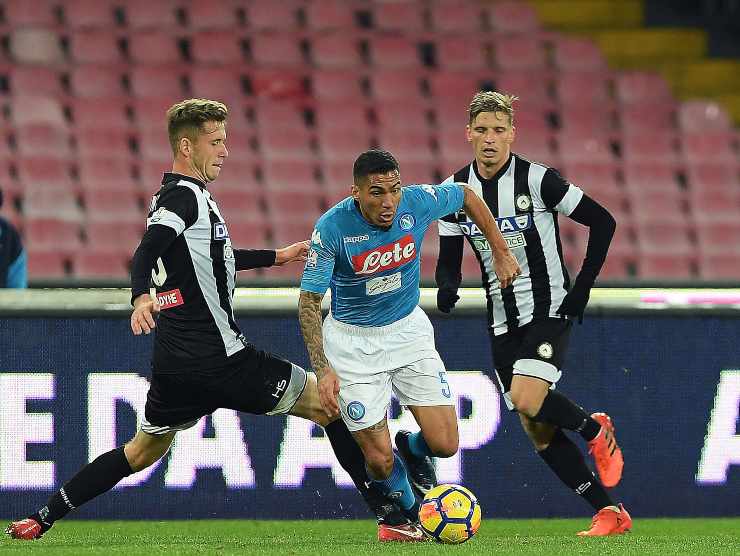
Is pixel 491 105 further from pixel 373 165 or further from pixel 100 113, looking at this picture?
pixel 100 113

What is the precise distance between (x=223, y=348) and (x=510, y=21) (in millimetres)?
8001

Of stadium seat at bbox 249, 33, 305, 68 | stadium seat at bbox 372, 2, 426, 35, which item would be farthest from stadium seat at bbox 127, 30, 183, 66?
stadium seat at bbox 372, 2, 426, 35

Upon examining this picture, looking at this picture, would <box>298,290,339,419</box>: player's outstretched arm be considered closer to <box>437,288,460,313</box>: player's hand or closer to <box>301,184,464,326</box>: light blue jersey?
<box>301,184,464,326</box>: light blue jersey

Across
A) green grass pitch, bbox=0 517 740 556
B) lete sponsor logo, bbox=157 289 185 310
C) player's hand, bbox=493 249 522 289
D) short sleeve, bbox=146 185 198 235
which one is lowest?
green grass pitch, bbox=0 517 740 556

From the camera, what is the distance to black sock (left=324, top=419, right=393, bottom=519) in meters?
6.02

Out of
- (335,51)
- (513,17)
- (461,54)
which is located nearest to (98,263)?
(335,51)

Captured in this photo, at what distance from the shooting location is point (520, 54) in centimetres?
1277

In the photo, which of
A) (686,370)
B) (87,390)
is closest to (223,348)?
(87,390)

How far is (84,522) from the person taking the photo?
6820 millimetres

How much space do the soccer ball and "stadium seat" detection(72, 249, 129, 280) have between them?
18.1 feet

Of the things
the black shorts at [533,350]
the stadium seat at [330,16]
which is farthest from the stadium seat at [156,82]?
the black shorts at [533,350]

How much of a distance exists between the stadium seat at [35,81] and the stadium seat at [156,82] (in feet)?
2.08

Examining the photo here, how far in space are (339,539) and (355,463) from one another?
341 mm

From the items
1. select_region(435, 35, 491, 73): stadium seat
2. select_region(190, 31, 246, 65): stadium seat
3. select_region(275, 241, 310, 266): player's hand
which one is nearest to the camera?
select_region(275, 241, 310, 266): player's hand
